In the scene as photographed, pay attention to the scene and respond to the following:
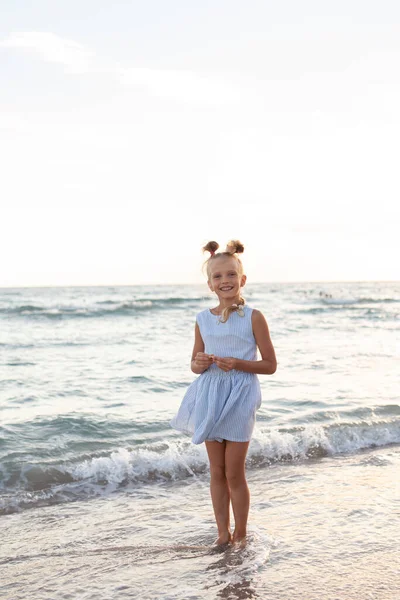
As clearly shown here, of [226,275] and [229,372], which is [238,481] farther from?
[226,275]

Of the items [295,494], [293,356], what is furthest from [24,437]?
[293,356]

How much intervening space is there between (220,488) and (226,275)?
138cm

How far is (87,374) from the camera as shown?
11.2 meters

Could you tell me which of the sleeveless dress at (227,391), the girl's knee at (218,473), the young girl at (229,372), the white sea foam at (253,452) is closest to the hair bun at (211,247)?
the young girl at (229,372)

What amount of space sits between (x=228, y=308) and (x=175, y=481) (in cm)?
269

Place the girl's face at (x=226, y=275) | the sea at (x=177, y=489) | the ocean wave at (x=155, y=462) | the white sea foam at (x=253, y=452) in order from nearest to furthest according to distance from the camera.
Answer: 1. the sea at (x=177, y=489)
2. the girl's face at (x=226, y=275)
3. the ocean wave at (x=155, y=462)
4. the white sea foam at (x=253, y=452)

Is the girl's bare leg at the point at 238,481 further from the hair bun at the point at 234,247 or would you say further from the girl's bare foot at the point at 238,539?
the hair bun at the point at 234,247

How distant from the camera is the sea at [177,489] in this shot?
3586 millimetres

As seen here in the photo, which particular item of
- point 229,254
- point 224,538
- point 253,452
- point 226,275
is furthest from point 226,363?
point 253,452

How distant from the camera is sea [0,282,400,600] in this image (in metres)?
3.59

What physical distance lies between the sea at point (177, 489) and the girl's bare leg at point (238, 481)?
13cm

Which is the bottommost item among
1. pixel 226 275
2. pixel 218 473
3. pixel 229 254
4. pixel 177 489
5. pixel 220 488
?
pixel 177 489

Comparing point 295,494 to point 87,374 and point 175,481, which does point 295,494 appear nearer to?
point 175,481

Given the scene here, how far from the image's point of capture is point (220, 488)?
406 cm
